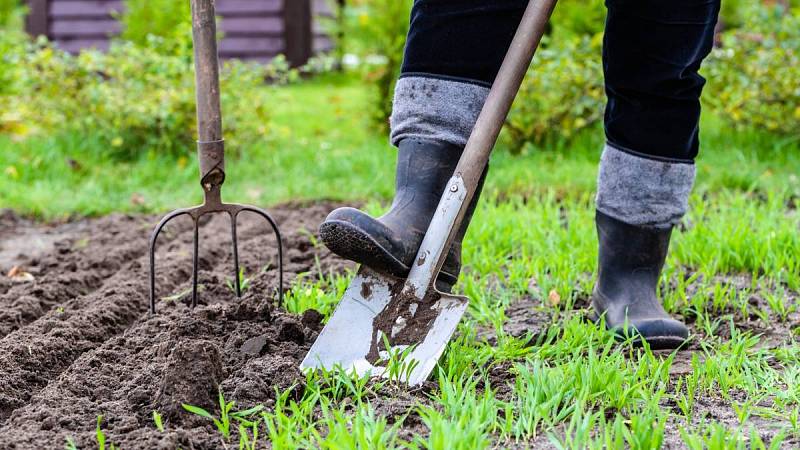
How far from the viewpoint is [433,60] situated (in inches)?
79.9

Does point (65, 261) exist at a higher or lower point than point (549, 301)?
lower

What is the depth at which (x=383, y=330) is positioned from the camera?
189cm

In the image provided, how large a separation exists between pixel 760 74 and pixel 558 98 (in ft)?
3.67

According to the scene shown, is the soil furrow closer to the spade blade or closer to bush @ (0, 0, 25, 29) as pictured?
the spade blade

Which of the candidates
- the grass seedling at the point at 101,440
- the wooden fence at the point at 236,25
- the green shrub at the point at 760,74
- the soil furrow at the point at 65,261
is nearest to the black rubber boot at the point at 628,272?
the grass seedling at the point at 101,440

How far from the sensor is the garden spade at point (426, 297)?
1.86 metres

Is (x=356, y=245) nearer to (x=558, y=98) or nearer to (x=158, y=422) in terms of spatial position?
(x=158, y=422)

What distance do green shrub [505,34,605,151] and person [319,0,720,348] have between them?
2.54 m

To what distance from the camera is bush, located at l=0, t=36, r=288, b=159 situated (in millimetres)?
4840

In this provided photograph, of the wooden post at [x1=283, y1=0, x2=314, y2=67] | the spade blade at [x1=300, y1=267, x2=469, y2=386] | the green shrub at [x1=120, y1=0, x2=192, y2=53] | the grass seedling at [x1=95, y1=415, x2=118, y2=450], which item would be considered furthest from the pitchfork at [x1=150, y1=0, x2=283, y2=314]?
the wooden post at [x1=283, y1=0, x2=314, y2=67]

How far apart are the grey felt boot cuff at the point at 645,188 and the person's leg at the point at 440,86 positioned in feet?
1.46

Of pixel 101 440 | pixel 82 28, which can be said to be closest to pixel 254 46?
pixel 82 28

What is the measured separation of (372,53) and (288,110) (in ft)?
4.79

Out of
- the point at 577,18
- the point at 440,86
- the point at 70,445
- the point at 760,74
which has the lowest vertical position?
the point at 70,445
